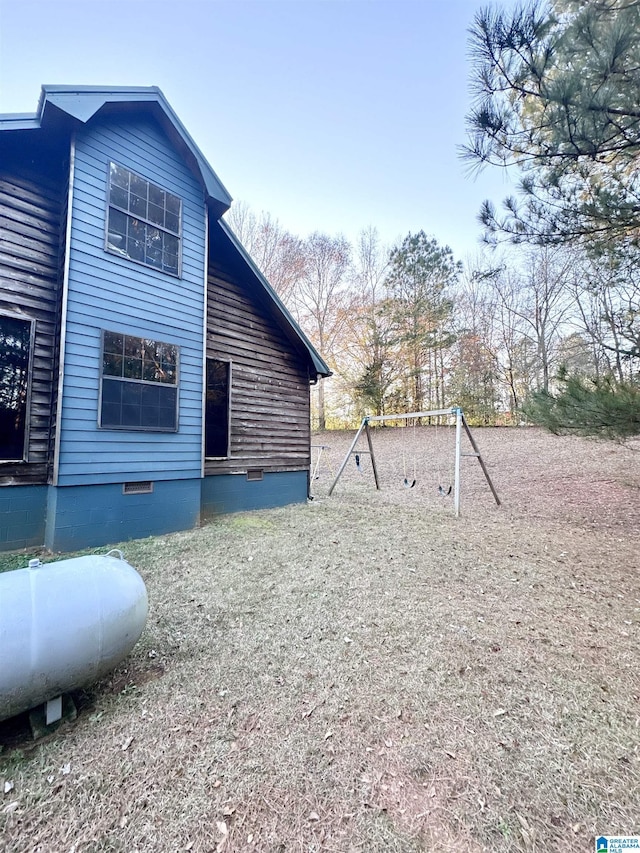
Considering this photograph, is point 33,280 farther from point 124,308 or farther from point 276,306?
point 276,306

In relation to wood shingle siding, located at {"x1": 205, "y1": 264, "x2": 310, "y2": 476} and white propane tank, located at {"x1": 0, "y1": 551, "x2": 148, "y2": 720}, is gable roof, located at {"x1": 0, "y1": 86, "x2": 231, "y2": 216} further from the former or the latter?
white propane tank, located at {"x1": 0, "y1": 551, "x2": 148, "y2": 720}

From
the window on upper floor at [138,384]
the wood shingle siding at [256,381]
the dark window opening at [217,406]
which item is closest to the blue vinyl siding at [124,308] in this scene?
the window on upper floor at [138,384]

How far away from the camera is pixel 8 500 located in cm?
431

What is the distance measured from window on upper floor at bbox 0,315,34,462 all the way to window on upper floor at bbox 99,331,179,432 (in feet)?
2.70

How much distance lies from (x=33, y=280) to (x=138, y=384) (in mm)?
1684

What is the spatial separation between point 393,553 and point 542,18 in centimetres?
559

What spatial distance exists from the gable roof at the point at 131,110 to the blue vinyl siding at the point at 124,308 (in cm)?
18

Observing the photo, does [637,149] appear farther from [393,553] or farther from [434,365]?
[434,365]

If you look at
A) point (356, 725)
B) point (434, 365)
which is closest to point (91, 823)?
point (356, 725)

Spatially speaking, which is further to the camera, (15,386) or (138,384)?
(138,384)

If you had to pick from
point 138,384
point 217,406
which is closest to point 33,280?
point 138,384

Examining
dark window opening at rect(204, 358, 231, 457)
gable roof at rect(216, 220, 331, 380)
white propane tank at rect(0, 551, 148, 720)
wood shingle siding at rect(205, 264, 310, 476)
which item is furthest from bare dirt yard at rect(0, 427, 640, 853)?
gable roof at rect(216, 220, 331, 380)

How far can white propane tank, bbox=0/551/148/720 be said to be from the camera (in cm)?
167

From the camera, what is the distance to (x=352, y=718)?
198 centimetres
